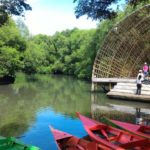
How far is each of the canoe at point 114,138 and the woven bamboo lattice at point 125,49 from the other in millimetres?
16554

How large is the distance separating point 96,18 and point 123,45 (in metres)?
19.4

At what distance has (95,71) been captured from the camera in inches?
1179

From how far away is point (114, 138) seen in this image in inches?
449

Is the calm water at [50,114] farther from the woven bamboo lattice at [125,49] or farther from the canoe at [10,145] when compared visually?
the woven bamboo lattice at [125,49]

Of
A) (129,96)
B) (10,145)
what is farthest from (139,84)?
(10,145)

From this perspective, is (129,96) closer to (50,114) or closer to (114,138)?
(50,114)

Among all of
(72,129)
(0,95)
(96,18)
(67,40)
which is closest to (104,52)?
(0,95)

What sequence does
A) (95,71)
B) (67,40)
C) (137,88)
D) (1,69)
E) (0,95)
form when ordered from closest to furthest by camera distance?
(137,88), (0,95), (95,71), (1,69), (67,40)

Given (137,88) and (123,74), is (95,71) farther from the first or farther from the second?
(137,88)

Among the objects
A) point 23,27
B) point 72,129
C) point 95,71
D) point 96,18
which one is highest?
point 23,27

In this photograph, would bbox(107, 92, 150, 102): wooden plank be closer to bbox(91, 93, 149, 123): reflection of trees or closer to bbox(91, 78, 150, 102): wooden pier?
bbox(91, 78, 150, 102): wooden pier

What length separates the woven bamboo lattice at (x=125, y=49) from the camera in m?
29.3

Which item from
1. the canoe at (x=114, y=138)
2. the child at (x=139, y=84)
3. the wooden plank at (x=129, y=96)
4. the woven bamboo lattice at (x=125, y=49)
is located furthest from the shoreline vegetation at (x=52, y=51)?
the canoe at (x=114, y=138)

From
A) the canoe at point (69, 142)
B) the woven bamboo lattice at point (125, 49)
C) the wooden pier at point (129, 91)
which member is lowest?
the canoe at point (69, 142)
